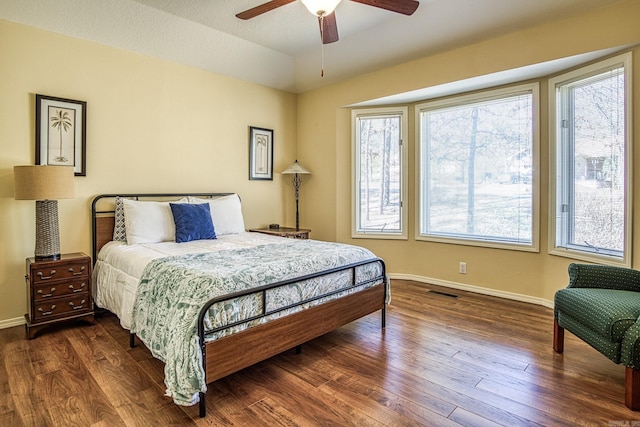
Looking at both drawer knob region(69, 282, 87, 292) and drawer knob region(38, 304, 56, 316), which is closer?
drawer knob region(38, 304, 56, 316)

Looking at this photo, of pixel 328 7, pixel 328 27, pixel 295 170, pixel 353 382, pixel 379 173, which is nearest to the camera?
pixel 353 382

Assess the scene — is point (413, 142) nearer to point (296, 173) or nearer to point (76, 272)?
point (296, 173)

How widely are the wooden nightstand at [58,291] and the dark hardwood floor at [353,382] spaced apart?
0.50 ft

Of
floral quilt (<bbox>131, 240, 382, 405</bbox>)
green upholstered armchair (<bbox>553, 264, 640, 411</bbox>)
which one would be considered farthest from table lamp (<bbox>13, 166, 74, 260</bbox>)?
green upholstered armchair (<bbox>553, 264, 640, 411</bbox>)

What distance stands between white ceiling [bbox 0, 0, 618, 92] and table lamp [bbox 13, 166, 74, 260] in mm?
1380

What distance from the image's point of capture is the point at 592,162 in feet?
10.9

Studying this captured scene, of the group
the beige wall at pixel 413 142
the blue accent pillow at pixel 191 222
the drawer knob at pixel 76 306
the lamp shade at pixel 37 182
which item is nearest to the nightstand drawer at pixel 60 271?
the drawer knob at pixel 76 306

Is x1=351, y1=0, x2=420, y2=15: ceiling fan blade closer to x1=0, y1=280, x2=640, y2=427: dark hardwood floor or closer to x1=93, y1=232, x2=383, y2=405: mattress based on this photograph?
x1=93, y1=232, x2=383, y2=405: mattress

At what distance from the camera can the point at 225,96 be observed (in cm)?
452

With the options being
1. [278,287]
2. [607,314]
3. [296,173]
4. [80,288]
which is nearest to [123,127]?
[80,288]

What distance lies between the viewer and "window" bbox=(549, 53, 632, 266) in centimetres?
303

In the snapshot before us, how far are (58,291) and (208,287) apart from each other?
1.90m

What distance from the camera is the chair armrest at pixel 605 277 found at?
96.8 inches

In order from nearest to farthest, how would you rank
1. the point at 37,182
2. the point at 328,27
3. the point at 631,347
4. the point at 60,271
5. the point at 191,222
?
the point at 631,347 → the point at 328,27 → the point at 37,182 → the point at 60,271 → the point at 191,222
